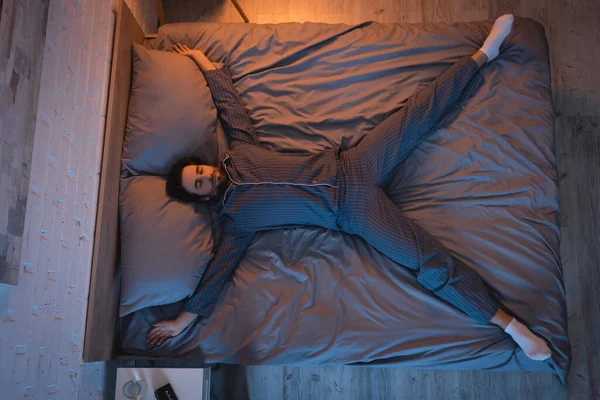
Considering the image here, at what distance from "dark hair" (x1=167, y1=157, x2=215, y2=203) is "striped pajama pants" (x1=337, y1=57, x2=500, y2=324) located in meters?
0.61

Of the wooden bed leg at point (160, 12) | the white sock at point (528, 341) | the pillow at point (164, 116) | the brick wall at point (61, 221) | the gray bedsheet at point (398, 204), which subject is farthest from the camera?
the wooden bed leg at point (160, 12)

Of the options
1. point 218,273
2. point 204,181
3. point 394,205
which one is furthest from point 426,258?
point 204,181

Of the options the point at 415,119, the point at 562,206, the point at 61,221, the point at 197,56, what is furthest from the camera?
the point at 562,206

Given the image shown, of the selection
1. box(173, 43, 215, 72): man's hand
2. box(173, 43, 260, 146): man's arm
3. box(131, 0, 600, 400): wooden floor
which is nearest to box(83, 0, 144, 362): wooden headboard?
box(173, 43, 215, 72): man's hand

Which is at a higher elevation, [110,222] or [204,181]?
[204,181]

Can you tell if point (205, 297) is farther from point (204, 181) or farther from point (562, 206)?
point (562, 206)

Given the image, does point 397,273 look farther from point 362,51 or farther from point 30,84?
point 30,84

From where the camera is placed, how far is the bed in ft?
5.57

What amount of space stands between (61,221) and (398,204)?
50.2 inches

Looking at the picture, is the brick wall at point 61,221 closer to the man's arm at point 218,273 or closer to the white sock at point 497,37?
the man's arm at point 218,273

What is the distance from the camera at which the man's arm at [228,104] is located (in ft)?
6.27

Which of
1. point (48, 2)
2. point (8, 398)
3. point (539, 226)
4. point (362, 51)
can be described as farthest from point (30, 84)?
point (539, 226)

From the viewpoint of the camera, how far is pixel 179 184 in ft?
5.85

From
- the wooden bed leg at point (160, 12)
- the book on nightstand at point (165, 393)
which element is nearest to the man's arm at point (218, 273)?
the book on nightstand at point (165, 393)
